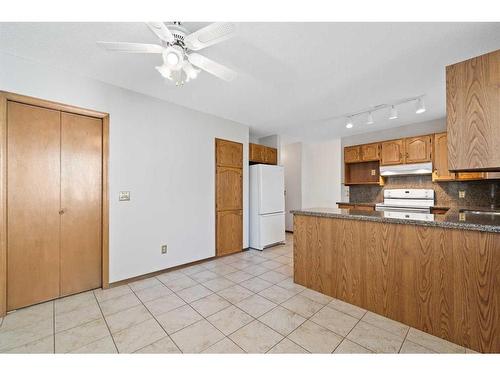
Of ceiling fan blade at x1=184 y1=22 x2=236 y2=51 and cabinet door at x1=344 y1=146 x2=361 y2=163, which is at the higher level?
ceiling fan blade at x1=184 y1=22 x2=236 y2=51

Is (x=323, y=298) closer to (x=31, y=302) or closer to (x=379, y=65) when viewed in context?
(x=379, y=65)

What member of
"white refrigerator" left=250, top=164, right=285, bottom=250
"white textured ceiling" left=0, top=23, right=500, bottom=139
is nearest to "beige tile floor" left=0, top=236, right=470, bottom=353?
"white refrigerator" left=250, top=164, right=285, bottom=250

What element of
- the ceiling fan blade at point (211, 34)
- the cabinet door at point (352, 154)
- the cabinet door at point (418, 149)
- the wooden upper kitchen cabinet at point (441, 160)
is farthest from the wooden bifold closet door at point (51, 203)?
the wooden upper kitchen cabinet at point (441, 160)

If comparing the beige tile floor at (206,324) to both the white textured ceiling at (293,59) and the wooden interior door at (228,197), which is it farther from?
the white textured ceiling at (293,59)

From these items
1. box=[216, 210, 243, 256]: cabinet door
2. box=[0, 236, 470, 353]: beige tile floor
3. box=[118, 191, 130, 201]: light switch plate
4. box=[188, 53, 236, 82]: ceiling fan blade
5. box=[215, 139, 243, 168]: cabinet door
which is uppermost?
box=[188, 53, 236, 82]: ceiling fan blade

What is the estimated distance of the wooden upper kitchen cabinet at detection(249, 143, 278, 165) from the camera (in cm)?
443

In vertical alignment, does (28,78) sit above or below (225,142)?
above

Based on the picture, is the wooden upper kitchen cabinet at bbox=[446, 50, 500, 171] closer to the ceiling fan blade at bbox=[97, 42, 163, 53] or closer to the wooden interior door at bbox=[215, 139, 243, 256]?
the ceiling fan blade at bbox=[97, 42, 163, 53]

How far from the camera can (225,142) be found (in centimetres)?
383

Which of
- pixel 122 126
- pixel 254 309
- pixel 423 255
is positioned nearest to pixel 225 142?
pixel 122 126

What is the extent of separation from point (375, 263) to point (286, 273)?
1.30m

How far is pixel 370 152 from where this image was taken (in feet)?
15.2

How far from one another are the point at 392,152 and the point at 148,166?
4.50 m

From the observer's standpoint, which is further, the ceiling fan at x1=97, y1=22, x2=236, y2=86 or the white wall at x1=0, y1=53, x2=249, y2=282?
the white wall at x1=0, y1=53, x2=249, y2=282
